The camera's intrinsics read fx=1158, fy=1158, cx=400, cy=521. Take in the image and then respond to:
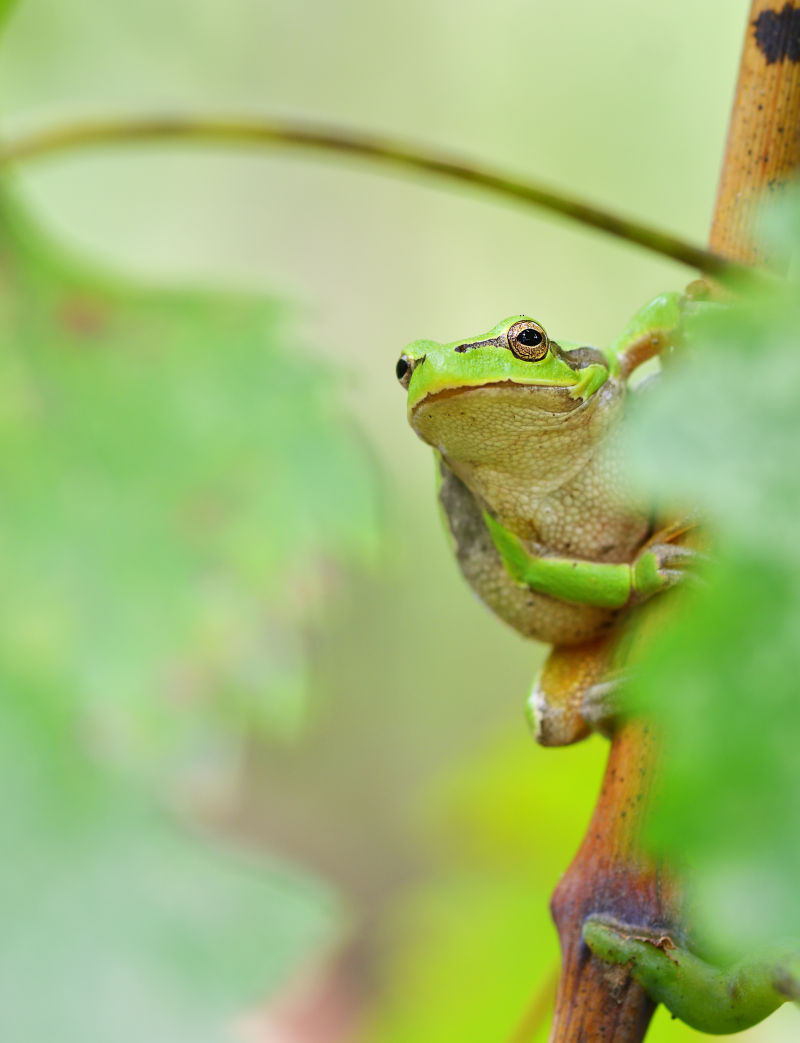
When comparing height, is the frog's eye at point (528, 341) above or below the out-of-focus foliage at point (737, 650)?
above

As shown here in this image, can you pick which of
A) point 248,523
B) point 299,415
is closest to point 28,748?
point 248,523

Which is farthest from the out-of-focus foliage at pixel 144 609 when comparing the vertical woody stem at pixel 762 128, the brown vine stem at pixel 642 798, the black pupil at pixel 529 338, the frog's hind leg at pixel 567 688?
the vertical woody stem at pixel 762 128

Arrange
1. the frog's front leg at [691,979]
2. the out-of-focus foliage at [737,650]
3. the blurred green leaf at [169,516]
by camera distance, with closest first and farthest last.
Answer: the out-of-focus foliage at [737,650] → the frog's front leg at [691,979] → the blurred green leaf at [169,516]

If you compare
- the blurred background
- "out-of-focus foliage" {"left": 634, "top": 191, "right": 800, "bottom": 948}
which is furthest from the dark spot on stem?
the blurred background

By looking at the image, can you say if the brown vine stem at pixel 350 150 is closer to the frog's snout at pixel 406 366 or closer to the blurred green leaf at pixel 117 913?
the frog's snout at pixel 406 366

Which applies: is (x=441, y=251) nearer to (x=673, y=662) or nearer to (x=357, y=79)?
(x=357, y=79)

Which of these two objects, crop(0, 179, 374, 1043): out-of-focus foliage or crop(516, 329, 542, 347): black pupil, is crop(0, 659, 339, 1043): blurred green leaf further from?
crop(516, 329, 542, 347): black pupil
